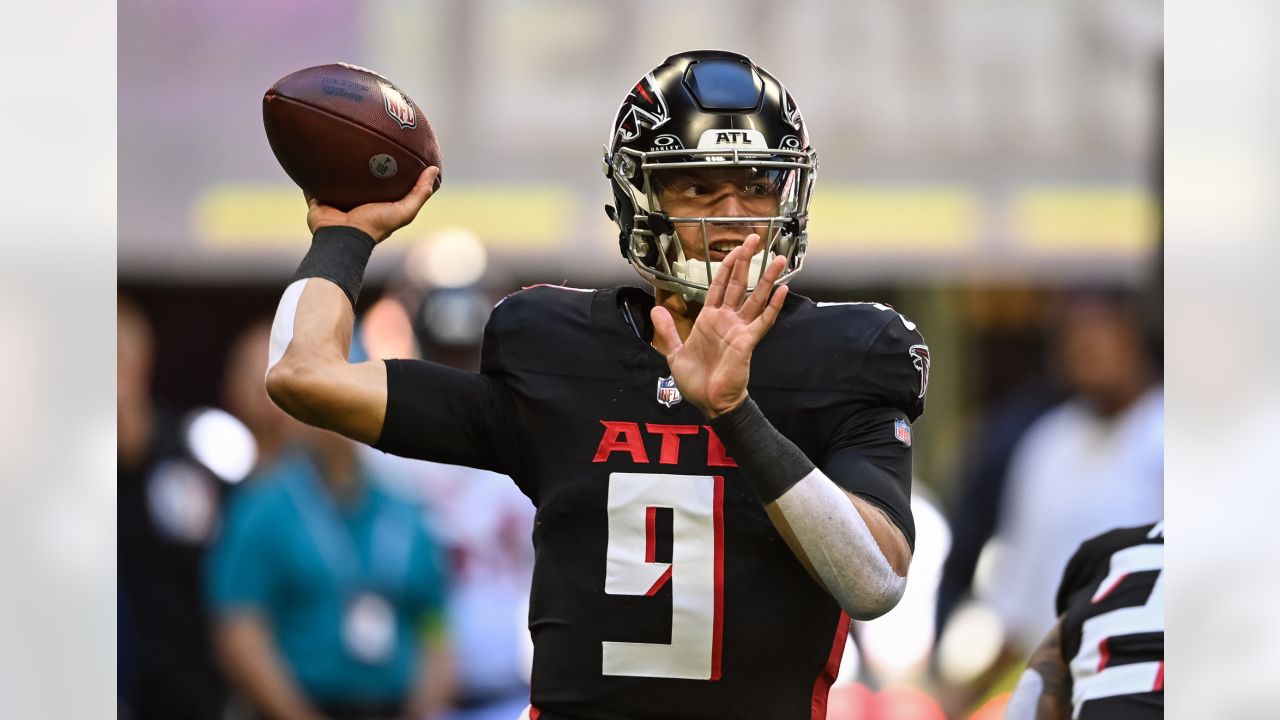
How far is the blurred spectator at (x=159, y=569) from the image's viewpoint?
17.8 feet

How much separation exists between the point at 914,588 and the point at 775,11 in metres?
2.67

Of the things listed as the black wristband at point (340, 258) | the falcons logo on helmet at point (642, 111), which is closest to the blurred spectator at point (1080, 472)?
the falcons logo on helmet at point (642, 111)

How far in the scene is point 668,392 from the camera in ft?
8.15

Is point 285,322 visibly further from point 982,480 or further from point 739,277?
point 982,480

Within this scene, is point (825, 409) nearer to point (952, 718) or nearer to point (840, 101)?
point (952, 718)

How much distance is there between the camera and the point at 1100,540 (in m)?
3.60

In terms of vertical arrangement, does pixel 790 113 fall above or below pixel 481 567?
above

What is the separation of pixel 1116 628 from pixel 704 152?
1.55m

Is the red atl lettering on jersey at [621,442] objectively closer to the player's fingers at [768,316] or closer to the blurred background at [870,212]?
the player's fingers at [768,316]

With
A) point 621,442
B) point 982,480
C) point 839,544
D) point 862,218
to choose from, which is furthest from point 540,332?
point 862,218

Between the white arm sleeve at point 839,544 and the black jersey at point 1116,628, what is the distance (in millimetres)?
1229

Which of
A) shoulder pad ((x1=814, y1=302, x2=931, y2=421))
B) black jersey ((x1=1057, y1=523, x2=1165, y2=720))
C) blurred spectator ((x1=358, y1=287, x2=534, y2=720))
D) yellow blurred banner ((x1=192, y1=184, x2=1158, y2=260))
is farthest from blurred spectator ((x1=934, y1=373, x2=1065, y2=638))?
shoulder pad ((x1=814, y1=302, x2=931, y2=421))

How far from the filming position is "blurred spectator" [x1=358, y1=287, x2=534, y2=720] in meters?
5.49

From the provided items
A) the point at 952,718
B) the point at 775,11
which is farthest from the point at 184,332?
the point at 952,718
